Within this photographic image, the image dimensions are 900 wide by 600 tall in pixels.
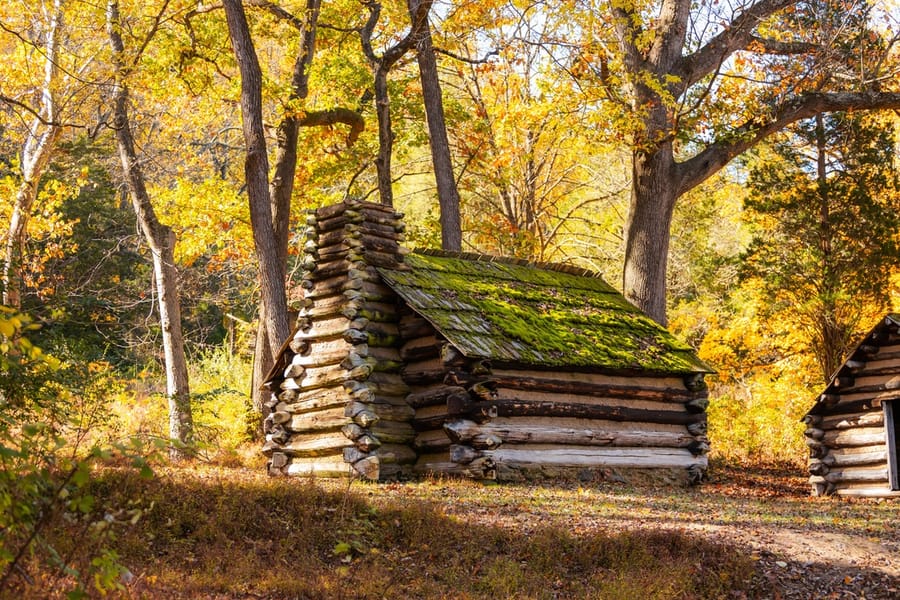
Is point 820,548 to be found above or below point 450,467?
below

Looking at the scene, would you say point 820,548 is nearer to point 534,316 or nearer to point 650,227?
point 534,316

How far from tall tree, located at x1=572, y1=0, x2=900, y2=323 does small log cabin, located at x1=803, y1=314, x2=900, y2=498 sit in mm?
4507

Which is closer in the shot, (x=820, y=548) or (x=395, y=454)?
(x=820, y=548)

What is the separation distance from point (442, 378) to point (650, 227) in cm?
825

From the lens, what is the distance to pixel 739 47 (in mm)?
22203

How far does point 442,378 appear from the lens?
613 inches

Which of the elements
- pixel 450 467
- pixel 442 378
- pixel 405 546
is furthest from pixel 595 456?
pixel 405 546

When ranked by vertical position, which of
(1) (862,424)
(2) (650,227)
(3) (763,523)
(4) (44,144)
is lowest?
(3) (763,523)

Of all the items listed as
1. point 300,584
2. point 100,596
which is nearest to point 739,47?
point 300,584

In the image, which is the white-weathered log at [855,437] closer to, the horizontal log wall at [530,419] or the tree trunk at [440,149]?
the horizontal log wall at [530,419]

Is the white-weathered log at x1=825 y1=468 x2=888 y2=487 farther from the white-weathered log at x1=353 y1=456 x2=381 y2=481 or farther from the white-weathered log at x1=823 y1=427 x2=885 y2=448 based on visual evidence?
the white-weathered log at x1=353 y1=456 x2=381 y2=481

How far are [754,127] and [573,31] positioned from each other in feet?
14.7

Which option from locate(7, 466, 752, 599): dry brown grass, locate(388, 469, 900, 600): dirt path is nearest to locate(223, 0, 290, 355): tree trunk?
locate(388, 469, 900, 600): dirt path

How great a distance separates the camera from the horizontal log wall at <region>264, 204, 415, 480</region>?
603 inches
